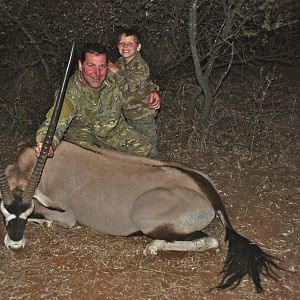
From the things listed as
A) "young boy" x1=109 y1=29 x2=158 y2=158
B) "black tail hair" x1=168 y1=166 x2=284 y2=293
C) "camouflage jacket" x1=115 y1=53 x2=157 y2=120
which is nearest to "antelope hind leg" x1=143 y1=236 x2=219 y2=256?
"black tail hair" x1=168 y1=166 x2=284 y2=293

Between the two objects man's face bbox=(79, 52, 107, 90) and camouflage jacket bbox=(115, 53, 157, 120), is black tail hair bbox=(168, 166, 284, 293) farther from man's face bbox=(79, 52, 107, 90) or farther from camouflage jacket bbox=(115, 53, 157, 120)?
camouflage jacket bbox=(115, 53, 157, 120)

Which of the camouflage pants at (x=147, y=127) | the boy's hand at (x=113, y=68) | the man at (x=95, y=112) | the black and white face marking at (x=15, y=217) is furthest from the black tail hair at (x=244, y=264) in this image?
the boy's hand at (x=113, y=68)

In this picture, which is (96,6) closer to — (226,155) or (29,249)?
(226,155)

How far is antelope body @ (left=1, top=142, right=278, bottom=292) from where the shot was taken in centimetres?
420

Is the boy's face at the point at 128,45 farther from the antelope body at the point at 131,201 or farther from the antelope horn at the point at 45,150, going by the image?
the antelope horn at the point at 45,150

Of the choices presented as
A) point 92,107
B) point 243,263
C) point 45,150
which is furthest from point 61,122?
point 243,263

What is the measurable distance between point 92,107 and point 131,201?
3.91ft

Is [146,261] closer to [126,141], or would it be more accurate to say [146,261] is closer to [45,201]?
[45,201]

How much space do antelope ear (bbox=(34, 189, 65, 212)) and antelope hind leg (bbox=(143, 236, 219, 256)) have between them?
0.83 metres

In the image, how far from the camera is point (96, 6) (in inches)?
244

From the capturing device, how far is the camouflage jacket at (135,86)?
5.56 meters

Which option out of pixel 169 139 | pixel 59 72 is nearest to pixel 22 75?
pixel 59 72

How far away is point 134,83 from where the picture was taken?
5.60 m

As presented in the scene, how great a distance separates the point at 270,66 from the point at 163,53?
9.95 feet
